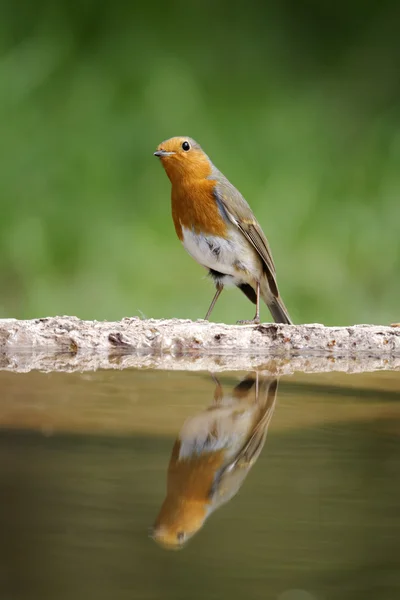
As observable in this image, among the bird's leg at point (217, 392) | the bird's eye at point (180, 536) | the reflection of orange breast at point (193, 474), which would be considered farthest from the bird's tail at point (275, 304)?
the bird's eye at point (180, 536)

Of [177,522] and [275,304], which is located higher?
[275,304]

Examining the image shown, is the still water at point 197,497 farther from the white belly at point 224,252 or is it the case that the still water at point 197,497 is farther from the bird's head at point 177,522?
the white belly at point 224,252

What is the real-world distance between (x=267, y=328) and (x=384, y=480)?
180cm

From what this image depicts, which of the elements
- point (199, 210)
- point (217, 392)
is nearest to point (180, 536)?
point (217, 392)

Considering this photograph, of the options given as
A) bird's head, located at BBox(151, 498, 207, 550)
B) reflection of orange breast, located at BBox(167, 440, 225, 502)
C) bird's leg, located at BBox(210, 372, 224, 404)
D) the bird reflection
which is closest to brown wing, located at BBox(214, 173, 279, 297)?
bird's leg, located at BBox(210, 372, 224, 404)

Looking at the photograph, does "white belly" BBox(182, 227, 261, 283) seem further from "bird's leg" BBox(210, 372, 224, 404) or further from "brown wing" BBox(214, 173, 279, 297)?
"bird's leg" BBox(210, 372, 224, 404)

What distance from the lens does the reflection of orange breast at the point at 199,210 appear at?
3416mm

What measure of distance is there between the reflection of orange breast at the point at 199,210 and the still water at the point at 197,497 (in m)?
1.45

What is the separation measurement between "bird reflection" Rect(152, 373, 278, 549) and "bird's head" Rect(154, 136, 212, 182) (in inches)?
59.3

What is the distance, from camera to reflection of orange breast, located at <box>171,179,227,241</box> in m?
3.42

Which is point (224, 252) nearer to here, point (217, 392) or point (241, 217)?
point (241, 217)

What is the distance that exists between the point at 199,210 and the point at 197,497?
91.0 inches

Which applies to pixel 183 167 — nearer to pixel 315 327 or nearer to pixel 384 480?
pixel 315 327

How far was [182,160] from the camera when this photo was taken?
350 centimetres
